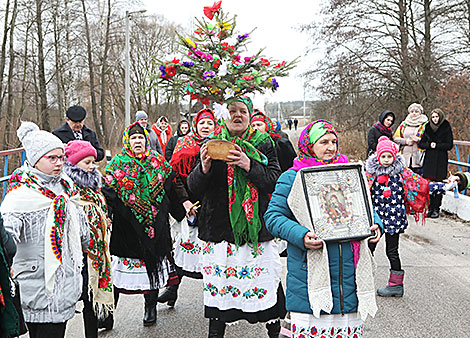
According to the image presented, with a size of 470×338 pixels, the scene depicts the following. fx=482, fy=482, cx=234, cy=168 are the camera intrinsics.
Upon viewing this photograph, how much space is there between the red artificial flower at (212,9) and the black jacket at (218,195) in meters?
1.09

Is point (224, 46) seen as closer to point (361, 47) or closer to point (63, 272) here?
point (63, 272)

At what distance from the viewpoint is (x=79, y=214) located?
361 cm

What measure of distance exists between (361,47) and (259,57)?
15.0 m

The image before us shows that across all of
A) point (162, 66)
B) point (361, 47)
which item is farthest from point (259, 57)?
point (361, 47)

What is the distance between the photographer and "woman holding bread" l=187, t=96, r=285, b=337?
3.78 m

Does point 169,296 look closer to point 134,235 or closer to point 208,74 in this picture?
point 134,235

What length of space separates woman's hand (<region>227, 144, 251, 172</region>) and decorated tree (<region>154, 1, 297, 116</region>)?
0.35 metres

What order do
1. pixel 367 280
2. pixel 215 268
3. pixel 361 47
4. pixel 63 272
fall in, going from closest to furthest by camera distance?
1. pixel 367 280
2. pixel 63 272
3. pixel 215 268
4. pixel 361 47

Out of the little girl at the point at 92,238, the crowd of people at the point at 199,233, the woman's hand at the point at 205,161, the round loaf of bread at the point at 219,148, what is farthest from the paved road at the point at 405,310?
the round loaf of bread at the point at 219,148

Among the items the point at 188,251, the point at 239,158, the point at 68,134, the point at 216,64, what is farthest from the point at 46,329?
the point at 68,134

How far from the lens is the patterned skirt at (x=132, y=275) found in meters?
4.56

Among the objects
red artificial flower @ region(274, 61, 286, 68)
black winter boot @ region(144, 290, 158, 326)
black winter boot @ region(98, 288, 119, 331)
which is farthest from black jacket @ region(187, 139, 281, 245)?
black winter boot @ region(98, 288, 119, 331)

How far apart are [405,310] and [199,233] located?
8.34 feet

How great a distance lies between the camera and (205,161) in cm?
372
